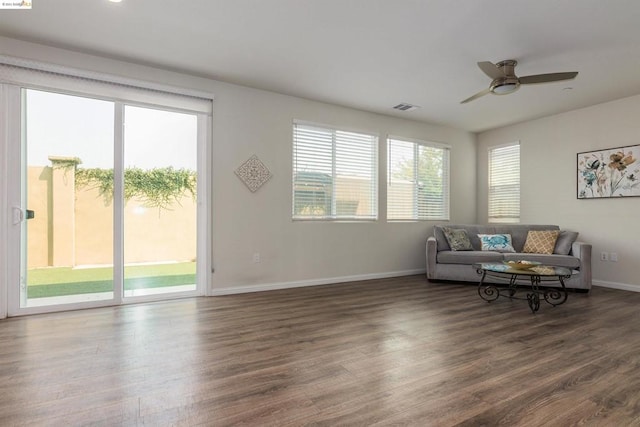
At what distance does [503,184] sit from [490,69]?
3.58m

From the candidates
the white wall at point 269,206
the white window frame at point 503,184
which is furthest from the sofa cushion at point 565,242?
the white wall at point 269,206

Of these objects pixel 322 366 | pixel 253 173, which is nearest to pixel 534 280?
pixel 322 366

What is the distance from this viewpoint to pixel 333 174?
17.3ft

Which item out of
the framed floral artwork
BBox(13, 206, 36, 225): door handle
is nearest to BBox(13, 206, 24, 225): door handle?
BBox(13, 206, 36, 225): door handle

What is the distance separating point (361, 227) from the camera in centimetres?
548

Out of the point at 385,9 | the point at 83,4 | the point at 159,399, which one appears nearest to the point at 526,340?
the point at 159,399

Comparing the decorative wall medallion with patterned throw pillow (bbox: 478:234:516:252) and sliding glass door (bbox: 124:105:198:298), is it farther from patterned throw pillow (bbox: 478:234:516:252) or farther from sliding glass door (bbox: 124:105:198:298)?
patterned throw pillow (bbox: 478:234:516:252)

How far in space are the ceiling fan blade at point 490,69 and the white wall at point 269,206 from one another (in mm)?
2318

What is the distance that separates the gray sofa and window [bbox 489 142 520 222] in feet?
2.27

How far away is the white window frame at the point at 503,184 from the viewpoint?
615cm

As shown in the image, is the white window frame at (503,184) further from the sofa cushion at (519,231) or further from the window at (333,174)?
the window at (333,174)

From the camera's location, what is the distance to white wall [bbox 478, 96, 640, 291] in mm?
4754

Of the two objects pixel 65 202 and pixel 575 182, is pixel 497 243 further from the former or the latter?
pixel 65 202

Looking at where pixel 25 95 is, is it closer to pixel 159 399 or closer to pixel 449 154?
pixel 159 399
